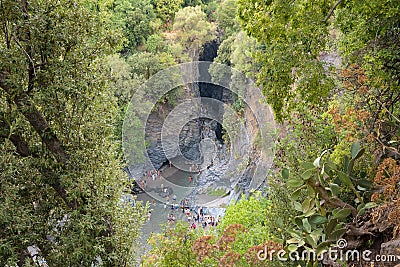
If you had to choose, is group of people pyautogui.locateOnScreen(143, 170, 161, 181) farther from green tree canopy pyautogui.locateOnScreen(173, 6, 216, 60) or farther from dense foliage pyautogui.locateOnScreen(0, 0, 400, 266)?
dense foliage pyautogui.locateOnScreen(0, 0, 400, 266)

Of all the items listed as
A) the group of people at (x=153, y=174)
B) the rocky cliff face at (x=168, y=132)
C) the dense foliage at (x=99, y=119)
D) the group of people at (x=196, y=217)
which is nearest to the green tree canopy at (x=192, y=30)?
the rocky cliff face at (x=168, y=132)

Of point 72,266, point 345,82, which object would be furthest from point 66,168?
point 345,82

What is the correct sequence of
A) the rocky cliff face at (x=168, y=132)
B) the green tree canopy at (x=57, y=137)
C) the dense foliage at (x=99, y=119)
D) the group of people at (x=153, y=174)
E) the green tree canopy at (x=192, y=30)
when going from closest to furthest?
the dense foliage at (x=99, y=119), the green tree canopy at (x=57, y=137), the rocky cliff face at (x=168, y=132), the group of people at (x=153, y=174), the green tree canopy at (x=192, y=30)

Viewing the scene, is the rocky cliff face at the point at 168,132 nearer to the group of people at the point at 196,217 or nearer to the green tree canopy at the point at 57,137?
the group of people at the point at 196,217

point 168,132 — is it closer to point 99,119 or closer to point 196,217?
point 196,217

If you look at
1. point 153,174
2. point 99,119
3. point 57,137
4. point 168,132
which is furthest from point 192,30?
point 57,137

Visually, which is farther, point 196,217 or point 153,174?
point 153,174

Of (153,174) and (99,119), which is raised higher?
(153,174)

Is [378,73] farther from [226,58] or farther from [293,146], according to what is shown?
[226,58]

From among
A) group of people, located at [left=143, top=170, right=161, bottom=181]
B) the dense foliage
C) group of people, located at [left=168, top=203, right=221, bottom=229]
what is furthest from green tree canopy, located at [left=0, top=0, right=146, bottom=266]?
group of people, located at [left=143, top=170, right=161, bottom=181]

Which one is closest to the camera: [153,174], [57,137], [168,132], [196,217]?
[57,137]

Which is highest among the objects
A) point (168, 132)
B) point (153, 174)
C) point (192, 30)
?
point (192, 30)

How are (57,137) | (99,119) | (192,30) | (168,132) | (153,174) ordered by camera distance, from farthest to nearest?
(192,30)
(153,174)
(168,132)
(99,119)
(57,137)
